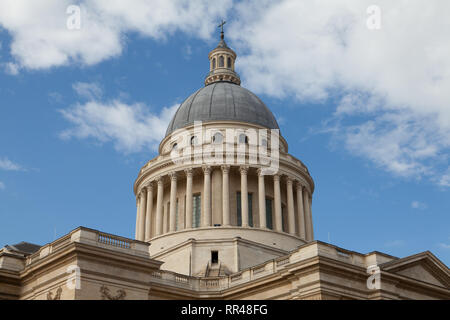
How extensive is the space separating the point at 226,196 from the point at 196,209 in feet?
12.1

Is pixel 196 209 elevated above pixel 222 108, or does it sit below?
below

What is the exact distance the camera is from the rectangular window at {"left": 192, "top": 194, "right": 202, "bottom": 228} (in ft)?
162

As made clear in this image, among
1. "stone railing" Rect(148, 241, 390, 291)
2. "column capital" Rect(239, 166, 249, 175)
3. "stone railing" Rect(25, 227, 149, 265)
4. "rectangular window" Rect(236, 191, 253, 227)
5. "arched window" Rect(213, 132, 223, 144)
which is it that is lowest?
"stone railing" Rect(148, 241, 390, 291)

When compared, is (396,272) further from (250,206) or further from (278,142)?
(278,142)

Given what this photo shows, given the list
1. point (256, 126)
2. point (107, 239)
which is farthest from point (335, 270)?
point (256, 126)

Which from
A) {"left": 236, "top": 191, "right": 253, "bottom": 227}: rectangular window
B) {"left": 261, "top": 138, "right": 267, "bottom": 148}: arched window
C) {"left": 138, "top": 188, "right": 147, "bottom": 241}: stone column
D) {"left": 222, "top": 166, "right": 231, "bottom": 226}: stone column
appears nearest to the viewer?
{"left": 222, "top": 166, "right": 231, "bottom": 226}: stone column

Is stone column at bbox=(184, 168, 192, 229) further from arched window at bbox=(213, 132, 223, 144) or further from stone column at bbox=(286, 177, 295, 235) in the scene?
stone column at bbox=(286, 177, 295, 235)

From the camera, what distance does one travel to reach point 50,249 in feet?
115

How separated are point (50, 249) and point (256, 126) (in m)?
24.7

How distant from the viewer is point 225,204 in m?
47.6

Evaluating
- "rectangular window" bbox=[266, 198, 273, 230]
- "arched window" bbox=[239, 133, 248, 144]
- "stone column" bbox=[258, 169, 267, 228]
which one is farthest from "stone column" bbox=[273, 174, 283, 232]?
"arched window" bbox=[239, 133, 248, 144]

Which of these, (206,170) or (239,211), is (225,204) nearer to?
(239,211)

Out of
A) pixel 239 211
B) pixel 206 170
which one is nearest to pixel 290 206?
pixel 239 211

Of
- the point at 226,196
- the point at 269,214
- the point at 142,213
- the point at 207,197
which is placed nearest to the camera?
the point at 226,196
